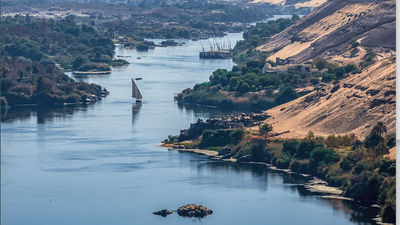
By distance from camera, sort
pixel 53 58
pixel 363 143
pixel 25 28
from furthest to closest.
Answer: pixel 25 28, pixel 53 58, pixel 363 143

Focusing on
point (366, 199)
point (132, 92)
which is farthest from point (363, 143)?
point (132, 92)

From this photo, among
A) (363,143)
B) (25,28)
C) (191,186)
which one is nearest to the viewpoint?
(191,186)

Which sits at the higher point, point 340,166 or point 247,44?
point 247,44

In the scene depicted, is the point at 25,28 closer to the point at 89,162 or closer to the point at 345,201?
the point at 89,162

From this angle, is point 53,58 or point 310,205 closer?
point 310,205

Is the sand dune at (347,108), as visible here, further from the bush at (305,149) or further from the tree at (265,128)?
the bush at (305,149)

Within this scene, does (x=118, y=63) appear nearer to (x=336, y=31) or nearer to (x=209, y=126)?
(x=336, y=31)

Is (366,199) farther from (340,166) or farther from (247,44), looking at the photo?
(247,44)
